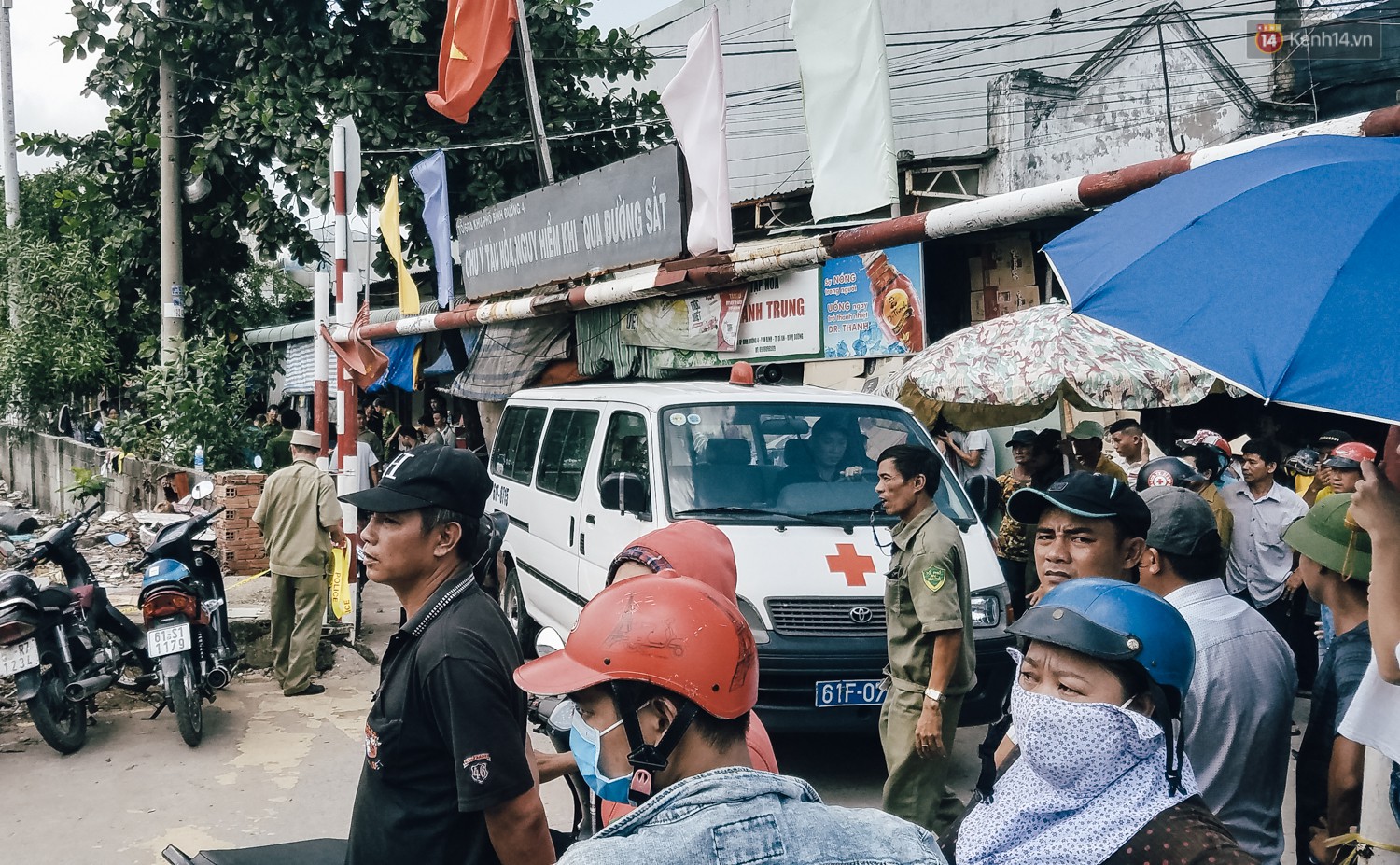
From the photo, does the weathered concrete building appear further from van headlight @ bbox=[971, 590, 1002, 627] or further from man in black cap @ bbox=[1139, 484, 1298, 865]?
man in black cap @ bbox=[1139, 484, 1298, 865]

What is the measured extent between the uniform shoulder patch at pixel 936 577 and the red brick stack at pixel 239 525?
7878 millimetres

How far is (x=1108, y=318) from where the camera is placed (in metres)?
2.27

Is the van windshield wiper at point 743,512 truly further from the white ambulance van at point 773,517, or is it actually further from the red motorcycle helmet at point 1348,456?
the red motorcycle helmet at point 1348,456

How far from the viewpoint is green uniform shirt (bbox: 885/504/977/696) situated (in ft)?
12.6

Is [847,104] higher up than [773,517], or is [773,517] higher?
[847,104]

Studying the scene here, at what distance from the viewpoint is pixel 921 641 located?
3953mm

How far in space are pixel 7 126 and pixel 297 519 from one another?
17.6m

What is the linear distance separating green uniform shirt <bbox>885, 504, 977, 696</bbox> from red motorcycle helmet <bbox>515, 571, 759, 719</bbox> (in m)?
2.34

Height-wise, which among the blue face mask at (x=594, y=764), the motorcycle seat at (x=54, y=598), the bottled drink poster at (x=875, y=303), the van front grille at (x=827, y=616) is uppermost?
the bottled drink poster at (x=875, y=303)

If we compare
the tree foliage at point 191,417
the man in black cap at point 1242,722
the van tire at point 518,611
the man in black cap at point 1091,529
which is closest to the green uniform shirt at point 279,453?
the tree foliage at point 191,417

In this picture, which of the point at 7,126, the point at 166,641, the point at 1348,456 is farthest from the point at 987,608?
the point at 7,126

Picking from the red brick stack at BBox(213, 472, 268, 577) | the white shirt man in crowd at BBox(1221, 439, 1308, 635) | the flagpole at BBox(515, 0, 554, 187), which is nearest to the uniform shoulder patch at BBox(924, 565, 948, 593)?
the white shirt man in crowd at BBox(1221, 439, 1308, 635)

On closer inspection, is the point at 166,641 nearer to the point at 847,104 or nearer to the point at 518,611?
the point at 518,611

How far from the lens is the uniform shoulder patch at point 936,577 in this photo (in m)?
3.85
